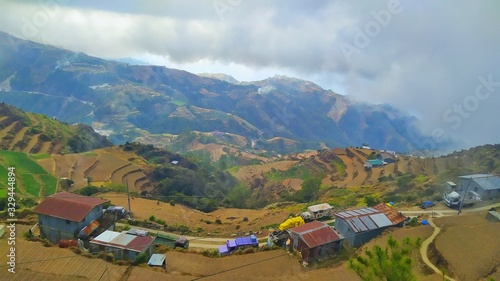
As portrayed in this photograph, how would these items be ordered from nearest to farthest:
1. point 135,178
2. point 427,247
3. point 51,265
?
point 51,265 → point 427,247 → point 135,178

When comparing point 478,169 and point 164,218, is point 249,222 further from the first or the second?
point 478,169

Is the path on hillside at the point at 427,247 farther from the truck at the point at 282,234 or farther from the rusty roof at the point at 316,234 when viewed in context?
the truck at the point at 282,234

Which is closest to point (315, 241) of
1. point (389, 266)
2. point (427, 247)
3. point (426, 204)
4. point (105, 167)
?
point (427, 247)

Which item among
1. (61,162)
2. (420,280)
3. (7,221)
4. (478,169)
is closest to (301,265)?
(420,280)

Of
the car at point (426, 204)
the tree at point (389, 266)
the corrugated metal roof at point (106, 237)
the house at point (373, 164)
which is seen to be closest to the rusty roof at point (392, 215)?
the car at point (426, 204)

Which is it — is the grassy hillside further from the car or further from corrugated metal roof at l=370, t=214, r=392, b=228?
the car

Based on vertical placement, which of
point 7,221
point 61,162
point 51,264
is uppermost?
point 61,162

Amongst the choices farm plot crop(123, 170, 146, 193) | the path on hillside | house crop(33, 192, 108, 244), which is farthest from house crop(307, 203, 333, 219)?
farm plot crop(123, 170, 146, 193)

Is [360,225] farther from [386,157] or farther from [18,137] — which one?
[18,137]
